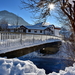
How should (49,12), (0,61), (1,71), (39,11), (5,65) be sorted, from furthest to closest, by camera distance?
(49,12)
(39,11)
(0,61)
(5,65)
(1,71)

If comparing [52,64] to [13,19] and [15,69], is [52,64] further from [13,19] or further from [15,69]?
[13,19]

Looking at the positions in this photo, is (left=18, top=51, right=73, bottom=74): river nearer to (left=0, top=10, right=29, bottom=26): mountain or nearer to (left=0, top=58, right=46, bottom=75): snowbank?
(left=0, top=58, right=46, bottom=75): snowbank

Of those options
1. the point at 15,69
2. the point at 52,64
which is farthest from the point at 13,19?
the point at 15,69

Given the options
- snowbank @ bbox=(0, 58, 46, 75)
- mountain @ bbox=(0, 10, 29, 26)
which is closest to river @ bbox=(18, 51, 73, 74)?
snowbank @ bbox=(0, 58, 46, 75)

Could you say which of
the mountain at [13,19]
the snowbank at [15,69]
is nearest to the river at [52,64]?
the snowbank at [15,69]

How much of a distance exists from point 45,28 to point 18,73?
35.2 meters

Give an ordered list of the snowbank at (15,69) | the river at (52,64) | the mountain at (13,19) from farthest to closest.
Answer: the mountain at (13,19)
the river at (52,64)
the snowbank at (15,69)

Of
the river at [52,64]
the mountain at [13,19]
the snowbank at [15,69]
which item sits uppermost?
the mountain at [13,19]

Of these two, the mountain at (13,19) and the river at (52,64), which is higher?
the mountain at (13,19)

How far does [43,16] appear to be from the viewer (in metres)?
6.82

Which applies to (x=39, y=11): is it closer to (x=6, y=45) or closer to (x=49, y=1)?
(x=49, y=1)

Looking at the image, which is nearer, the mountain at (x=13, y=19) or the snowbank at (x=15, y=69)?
the snowbank at (x=15, y=69)

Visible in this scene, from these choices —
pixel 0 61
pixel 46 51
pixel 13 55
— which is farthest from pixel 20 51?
pixel 46 51

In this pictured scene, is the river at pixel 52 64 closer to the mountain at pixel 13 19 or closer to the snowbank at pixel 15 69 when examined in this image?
the snowbank at pixel 15 69
